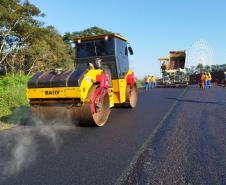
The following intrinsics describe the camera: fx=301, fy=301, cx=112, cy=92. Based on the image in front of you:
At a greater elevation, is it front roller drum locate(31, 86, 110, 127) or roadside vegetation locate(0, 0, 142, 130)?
roadside vegetation locate(0, 0, 142, 130)

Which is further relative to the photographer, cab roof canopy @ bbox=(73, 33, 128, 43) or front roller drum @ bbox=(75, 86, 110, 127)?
cab roof canopy @ bbox=(73, 33, 128, 43)

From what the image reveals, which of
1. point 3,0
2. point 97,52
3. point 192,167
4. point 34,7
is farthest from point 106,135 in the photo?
point 34,7

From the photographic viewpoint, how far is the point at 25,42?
31.6 m

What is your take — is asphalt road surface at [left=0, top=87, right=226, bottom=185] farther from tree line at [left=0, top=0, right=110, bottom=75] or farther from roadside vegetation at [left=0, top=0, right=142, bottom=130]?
tree line at [left=0, top=0, right=110, bottom=75]

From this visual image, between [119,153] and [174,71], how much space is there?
71.9 feet

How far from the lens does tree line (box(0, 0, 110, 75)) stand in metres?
27.6

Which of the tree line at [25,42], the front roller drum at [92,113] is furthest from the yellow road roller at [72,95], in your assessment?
the tree line at [25,42]

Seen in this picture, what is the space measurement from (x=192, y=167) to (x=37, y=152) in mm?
2579

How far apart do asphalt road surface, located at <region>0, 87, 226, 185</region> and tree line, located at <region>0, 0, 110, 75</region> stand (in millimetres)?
22245

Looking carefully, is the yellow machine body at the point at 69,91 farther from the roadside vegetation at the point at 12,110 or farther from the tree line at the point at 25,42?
the tree line at the point at 25,42

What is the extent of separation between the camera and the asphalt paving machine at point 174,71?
25375 millimetres

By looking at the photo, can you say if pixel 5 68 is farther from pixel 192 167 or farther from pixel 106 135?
pixel 192 167

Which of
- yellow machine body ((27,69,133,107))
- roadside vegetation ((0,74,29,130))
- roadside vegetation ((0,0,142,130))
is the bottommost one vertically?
roadside vegetation ((0,74,29,130))

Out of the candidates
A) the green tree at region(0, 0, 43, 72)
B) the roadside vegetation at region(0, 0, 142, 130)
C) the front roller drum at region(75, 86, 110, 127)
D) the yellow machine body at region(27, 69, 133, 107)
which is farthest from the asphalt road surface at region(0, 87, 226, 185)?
the green tree at region(0, 0, 43, 72)
